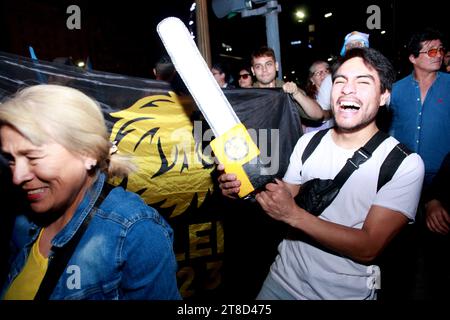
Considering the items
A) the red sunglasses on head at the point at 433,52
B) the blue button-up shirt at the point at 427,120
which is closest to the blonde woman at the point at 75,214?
the blue button-up shirt at the point at 427,120

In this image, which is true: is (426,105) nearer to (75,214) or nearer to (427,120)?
(427,120)

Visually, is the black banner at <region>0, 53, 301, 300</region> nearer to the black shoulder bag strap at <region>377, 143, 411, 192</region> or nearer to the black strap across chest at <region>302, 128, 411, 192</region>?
the black strap across chest at <region>302, 128, 411, 192</region>

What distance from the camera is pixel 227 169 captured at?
161cm

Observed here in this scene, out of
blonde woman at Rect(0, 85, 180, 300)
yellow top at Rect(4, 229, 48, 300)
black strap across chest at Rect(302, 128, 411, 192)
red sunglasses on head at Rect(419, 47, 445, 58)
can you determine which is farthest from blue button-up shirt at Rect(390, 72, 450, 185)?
yellow top at Rect(4, 229, 48, 300)

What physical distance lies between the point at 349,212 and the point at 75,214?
1.34m

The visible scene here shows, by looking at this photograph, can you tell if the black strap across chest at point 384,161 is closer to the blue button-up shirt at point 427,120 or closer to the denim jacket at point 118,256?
the denim jacket at point 118,256

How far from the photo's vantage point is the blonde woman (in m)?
1.25

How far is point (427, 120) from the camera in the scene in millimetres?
3297

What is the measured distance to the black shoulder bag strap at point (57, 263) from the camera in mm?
1270

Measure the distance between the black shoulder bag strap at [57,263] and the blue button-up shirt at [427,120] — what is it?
3307mm

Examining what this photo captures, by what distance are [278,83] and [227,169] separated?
9.48 ft

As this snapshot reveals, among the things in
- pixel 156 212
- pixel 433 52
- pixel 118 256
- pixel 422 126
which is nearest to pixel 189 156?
pixel 156 212
